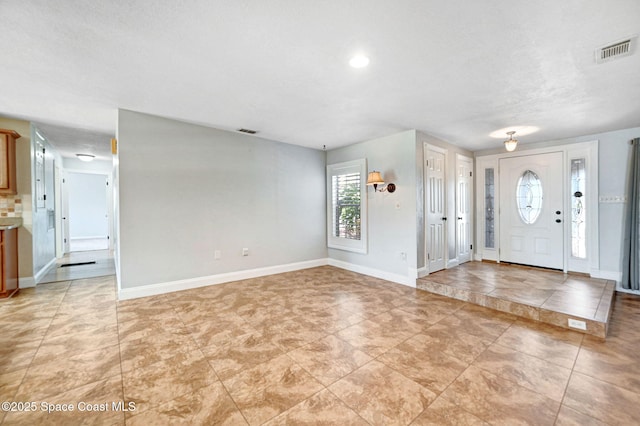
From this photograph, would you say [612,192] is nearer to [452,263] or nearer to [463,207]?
[463,207]

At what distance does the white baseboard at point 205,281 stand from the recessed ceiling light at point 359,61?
12.5 feet

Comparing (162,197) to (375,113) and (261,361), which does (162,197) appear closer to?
(261,361)

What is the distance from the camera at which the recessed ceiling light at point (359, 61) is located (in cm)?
234

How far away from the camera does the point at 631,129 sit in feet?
14.1

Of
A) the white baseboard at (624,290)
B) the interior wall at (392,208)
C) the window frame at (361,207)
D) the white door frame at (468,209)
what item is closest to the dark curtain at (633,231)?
the white baseboard at (624,290)

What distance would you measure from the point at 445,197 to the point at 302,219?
2.91 metres

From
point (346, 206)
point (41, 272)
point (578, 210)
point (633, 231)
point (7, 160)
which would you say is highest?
point (7, 160)

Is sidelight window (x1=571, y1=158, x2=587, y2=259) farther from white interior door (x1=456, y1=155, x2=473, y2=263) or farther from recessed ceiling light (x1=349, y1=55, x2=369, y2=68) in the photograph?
recessed ceiling light (x1=349, y1=55, x2=369, y2=68)

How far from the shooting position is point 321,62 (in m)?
2.42

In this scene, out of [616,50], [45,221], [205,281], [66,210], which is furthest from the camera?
[66,210]

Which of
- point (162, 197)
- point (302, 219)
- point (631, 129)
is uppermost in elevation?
point (631, 129)

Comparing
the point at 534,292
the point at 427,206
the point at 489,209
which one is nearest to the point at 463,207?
the point at 489,209

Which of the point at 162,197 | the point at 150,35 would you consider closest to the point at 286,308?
the point at 162,197

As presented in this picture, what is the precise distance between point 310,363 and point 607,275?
17.7 feet
